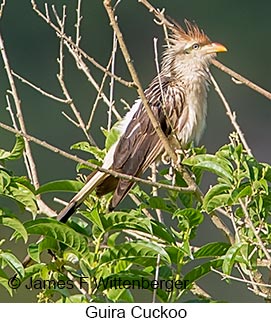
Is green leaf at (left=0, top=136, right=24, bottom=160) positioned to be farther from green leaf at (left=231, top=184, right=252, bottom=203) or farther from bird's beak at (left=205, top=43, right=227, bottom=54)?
bird's beak at (left=205, top=43, right=227, bottom=54)

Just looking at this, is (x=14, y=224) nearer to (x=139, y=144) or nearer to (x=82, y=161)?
(x=82, y=161)

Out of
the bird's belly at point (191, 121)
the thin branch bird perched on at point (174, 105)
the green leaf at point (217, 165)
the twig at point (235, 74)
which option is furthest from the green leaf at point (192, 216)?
the bird's belly at point (191, 121)

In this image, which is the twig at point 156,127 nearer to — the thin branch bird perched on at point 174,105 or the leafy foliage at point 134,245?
the leafy foliage at point 134,245

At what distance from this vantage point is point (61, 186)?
7.93 ft

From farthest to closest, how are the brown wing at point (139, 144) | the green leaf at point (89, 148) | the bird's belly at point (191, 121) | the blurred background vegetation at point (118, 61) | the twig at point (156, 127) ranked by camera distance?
the blurred background vegetation at point (118, 61)
the bird's belly at point (191, 121)
the brown wing at point (139, 144)
the green leaf at point (89, 148)
the twig at point (156, 127)

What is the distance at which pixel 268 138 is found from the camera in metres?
6.57

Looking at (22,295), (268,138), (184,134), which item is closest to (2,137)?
(268,138)

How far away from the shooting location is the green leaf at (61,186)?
2348 millimetres

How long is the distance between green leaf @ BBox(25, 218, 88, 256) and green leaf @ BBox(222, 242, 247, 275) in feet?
1.07

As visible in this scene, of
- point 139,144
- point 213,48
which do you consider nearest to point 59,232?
point 139,144

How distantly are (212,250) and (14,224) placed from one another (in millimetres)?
487

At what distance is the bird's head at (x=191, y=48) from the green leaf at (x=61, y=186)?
1275 mm

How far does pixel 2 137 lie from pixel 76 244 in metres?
5.06

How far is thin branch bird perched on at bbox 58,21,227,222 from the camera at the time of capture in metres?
3.37
